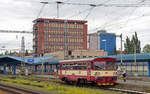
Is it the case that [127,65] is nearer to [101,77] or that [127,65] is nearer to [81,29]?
[101,77]

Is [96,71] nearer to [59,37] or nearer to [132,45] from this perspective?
[132,45]

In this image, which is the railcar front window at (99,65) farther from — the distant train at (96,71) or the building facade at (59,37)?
the building facade at (59,37)

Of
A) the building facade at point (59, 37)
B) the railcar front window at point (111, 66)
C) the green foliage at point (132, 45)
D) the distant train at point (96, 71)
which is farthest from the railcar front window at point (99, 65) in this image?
the building facade at point (59, 37)

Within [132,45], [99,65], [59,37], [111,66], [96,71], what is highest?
[59,37]

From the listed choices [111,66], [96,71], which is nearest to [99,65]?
[96,71]

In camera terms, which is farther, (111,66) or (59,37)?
(59,37)

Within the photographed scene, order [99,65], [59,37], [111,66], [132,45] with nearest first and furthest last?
[99,65] → [111,66] → [132,45] → [59,37]

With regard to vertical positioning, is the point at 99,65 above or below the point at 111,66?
above

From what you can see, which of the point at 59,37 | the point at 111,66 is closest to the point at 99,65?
the point at 111,66

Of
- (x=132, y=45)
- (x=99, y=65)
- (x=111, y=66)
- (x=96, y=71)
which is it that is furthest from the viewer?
(x=132, y=45)

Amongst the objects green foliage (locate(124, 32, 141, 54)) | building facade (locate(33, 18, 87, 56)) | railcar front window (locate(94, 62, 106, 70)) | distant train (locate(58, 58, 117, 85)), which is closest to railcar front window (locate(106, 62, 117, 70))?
distant train (locate(58, 58, 117, 85))

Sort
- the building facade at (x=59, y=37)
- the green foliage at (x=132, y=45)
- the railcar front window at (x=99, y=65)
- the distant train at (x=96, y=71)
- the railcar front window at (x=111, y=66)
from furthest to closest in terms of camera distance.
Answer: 1. the building facade at (x=59, y=37)
2. the green foliage at (x=132, y=45)
3. the railcar front window at (x=111, y=66)
4. the railcar front window at (x=99, y=65)
5. the distant train at (x=96, y=71)

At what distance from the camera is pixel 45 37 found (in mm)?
132000

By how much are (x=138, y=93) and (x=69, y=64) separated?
11739mm
